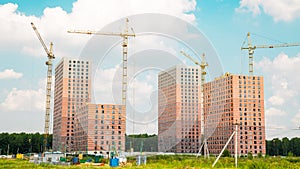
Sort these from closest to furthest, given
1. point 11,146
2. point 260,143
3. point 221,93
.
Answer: point 260,143, point 221,93, point 11,146

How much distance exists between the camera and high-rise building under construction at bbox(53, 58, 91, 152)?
364ft

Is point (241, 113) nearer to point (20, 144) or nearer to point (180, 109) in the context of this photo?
point (180, 109)

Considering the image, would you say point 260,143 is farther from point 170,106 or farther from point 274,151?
point 170,106

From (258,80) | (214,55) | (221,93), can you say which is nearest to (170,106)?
(221,93)

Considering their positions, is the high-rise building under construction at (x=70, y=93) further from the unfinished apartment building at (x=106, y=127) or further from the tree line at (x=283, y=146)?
the tree line at (x=283, y=146)

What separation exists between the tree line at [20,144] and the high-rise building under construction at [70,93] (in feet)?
19.0

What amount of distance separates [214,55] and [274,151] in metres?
71.7

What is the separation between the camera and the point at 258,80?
91.8 metres

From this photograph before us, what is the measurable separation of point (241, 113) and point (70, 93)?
49806 mm

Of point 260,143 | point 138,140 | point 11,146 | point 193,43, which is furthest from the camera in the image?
point 11,146

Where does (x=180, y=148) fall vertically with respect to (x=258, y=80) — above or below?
below

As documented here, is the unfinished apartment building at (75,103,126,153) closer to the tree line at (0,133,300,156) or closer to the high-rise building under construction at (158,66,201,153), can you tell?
the tree line at (0,133,300,156)

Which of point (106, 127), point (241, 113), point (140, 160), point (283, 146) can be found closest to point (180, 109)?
point (241, 113)

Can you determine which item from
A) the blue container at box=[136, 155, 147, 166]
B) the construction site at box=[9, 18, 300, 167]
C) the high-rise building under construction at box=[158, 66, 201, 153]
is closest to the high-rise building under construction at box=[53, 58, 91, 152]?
the construction site at box=[9, 18, 300, 167]
